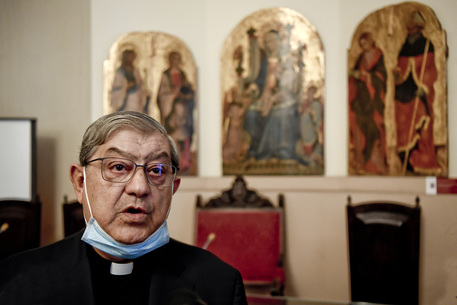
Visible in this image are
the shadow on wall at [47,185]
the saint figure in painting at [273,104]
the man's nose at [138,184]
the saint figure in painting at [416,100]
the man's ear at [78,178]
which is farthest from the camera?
the saint figure in painting at [273,104]

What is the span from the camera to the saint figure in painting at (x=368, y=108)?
453 centimetres

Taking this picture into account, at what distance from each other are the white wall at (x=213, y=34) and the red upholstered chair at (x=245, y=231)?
22.3 inches

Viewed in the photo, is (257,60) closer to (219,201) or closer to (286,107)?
(286,107)

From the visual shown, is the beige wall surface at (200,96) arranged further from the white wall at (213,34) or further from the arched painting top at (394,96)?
the arched painting top at (394,96)

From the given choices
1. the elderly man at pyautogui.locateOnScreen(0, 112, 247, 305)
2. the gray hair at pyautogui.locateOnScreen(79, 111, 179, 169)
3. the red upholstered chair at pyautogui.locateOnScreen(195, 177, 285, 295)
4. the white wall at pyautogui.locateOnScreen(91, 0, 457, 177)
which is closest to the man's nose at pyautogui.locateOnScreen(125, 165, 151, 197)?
the elderly man at pyautogui.locateOnScreen(0, 112, 247, 305)

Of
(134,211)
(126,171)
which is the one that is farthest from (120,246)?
(126,171)

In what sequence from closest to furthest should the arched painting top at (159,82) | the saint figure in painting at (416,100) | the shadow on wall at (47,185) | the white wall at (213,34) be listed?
the saint figure in painting at (416,100), the white wall at (213,34), the shadow on wall at (47,185), the arched painting top at (159,82)

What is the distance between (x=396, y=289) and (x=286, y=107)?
6.71ft

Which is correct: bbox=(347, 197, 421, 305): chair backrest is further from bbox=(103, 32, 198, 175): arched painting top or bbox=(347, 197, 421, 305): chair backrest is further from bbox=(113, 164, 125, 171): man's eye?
bbox=(113, 164, 125, 171): man's eye

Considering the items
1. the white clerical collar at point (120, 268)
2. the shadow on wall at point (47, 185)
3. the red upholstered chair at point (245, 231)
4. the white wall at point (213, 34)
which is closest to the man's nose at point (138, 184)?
the white clerical collar at point (120, 268)

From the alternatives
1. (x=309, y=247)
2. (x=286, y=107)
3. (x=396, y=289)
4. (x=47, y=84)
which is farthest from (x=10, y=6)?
(x=396, y=289)

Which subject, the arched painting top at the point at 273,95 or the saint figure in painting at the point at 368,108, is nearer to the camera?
the saint figure in painting at the point at 368,108

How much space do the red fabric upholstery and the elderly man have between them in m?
2.86

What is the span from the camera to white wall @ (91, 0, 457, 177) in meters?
4.80
